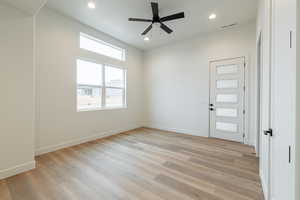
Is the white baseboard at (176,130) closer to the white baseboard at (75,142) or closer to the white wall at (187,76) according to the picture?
the white wall at (187,76)

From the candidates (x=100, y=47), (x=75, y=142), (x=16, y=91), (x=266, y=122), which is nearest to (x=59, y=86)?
(x=16, y=91)

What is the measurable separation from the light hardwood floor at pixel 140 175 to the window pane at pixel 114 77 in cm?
211

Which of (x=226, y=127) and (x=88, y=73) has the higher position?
(x=88, y=73)

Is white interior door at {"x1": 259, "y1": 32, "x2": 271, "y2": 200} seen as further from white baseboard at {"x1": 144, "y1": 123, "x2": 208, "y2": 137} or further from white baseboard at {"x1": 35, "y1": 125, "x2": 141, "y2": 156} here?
white baseboard at {"x1": 35, "y1": 125, "x2": 141, "y2": 156}

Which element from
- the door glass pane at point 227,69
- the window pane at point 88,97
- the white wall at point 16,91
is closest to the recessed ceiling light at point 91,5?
the white wall at point 16,91

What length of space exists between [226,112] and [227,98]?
0.42 meters

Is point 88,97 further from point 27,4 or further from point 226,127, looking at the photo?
point 226,127

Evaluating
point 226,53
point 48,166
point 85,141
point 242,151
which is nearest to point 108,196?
point 48,166

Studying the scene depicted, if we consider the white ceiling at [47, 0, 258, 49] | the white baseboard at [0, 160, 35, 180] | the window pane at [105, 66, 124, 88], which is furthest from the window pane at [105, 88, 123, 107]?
the white baseboard at [0, 160, 35, 180]

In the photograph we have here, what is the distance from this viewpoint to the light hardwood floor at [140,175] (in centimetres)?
177

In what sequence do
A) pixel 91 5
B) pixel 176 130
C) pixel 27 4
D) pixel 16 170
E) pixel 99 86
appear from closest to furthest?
1. pixel 27 4
2. pixel 16 170
3. pixel 91 5
4. pixel 99 86
5. pixel 176 130

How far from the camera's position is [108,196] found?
1.74 m

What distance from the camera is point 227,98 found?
3.97m

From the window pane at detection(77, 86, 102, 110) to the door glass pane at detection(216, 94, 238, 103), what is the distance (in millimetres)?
3722
